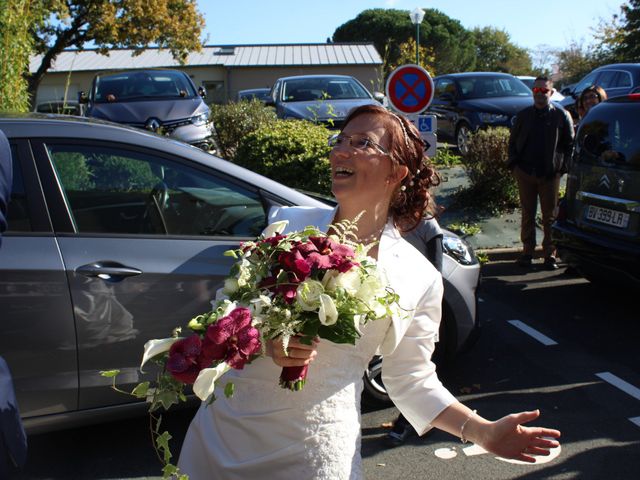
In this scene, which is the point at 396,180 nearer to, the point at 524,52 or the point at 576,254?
the point at 576,254

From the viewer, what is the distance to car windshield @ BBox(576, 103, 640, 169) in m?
5.95

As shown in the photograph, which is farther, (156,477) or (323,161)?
(323,161)

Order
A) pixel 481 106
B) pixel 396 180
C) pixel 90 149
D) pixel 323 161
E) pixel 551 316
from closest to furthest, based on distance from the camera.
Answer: pixel 396 180 < pixel 90 149 < pixel 551 316 < pixel 323 161 < pixel 481 106

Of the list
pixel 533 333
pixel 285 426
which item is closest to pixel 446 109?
pixel 533 333

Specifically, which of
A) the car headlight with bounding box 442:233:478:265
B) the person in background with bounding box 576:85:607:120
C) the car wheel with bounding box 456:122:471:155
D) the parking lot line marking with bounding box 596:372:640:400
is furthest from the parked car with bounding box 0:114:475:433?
the car wheel with bounding box 456:122:471:155

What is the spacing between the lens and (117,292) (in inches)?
133

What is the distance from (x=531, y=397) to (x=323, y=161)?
3.80m

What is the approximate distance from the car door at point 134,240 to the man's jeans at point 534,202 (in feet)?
16.0

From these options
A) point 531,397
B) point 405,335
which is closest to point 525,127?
point 531,397

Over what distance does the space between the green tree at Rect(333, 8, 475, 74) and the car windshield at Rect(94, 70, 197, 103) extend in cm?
5067

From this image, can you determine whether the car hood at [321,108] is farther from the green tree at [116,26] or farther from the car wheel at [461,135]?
the green tree at [116,26]

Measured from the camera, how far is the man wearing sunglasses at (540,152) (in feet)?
25.2

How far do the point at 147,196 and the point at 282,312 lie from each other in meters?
2.34

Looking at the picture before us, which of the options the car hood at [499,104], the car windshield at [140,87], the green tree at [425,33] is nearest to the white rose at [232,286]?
the car windshield at [140,87]
